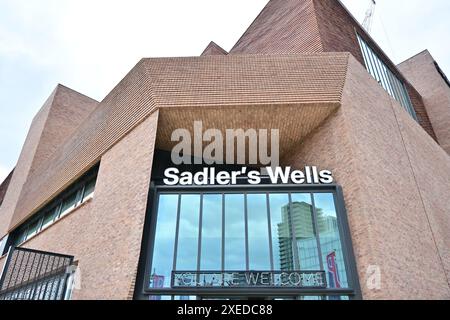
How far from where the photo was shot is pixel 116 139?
13328 mm

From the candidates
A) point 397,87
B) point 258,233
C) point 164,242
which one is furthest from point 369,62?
point 164,242

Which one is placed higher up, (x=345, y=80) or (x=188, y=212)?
(x=345, y=80)

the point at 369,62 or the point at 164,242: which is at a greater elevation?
the point at 369,62

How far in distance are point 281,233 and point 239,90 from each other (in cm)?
531

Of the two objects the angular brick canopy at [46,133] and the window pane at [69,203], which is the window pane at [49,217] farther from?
the angular brick canopy at [46,133]

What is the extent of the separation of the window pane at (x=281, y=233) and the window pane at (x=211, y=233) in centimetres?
164

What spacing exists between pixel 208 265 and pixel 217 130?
5.39 meters

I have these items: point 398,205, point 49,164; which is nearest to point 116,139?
point 49,164

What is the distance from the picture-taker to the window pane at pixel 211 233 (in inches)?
376

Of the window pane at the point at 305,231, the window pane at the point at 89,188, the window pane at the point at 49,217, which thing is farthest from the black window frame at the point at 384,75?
the window pane at the point at 49,217

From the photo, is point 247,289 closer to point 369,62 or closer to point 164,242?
point 164,242

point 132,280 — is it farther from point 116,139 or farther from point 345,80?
point 345,80

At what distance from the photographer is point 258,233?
398 inches
